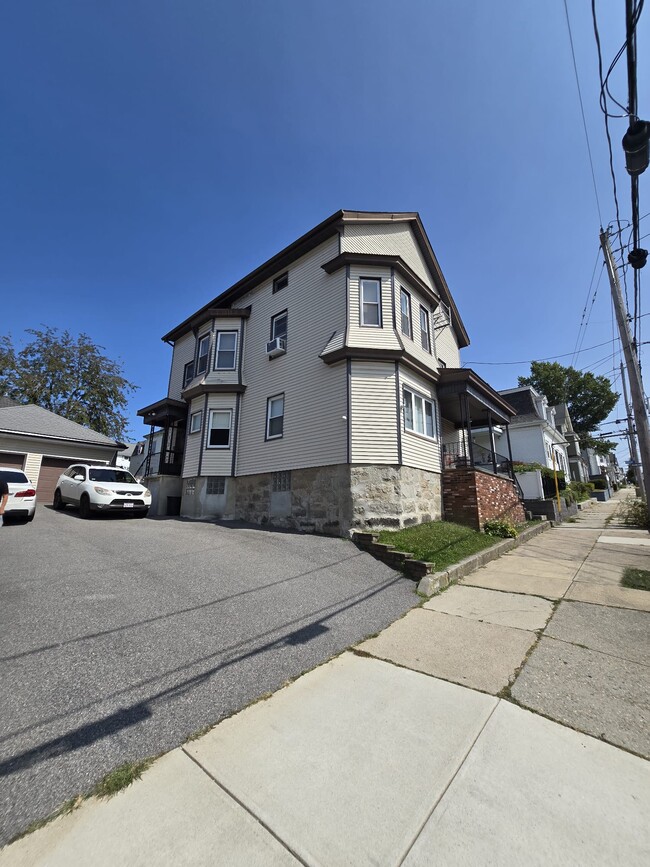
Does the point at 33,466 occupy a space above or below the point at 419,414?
below

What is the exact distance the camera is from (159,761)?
7.57 feet

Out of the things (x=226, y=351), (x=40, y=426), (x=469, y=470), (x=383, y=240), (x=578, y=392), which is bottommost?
(x=469, y=470)

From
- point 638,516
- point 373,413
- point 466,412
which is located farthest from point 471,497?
point 638,516

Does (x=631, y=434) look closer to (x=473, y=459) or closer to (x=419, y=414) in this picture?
(x=473, y=459)

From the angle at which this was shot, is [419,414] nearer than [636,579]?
No

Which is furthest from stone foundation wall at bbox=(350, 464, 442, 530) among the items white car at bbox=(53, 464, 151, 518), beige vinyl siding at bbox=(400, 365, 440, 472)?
white car at bbox=(53, 464, 151, 518)

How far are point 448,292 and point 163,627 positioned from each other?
16.9 meters

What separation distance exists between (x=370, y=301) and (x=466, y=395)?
15.4 feet

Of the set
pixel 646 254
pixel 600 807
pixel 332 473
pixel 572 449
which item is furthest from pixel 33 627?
pixel 572 449

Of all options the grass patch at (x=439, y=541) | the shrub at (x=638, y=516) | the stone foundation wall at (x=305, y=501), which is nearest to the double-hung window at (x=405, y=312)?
the stone foundation wall at (x=305, y=501)

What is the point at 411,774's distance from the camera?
2.23 meters

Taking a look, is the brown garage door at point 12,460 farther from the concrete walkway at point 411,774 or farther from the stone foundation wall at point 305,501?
the concrete walkway at point 411,774

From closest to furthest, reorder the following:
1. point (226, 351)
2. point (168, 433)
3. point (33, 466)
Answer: point (226, 351) → point (168, 433) → point (33, 466)

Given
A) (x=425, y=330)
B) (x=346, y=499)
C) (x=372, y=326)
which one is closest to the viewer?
(x=346, y=499)
